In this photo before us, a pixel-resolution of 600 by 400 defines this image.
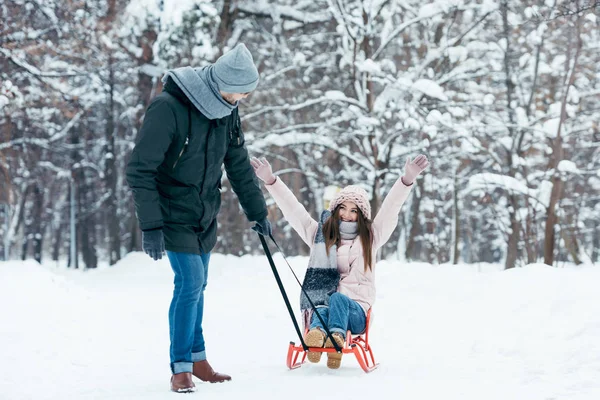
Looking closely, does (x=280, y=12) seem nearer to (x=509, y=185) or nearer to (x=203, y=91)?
(x=509, y=185)

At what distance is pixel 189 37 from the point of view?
1728cm

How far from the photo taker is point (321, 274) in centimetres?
561

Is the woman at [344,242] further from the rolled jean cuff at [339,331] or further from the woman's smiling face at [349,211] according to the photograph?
the rolled jean cuff at [339,331]

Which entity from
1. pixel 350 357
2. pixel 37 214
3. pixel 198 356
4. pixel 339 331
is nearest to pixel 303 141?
pixel 350 357

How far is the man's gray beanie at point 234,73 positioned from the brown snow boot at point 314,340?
5.17 ft

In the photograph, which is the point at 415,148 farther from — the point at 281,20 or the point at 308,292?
the point at 308,292

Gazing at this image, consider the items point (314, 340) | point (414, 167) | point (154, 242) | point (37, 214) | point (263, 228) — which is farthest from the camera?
point (37, 214)

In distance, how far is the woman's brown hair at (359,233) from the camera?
561 cm

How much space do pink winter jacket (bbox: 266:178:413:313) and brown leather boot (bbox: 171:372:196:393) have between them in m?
1.52

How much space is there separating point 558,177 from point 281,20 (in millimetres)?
8713

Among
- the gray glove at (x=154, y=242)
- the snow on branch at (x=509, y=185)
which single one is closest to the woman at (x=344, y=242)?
the gray glove at (x=154, y=242)

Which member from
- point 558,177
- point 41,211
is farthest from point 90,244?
point 558,177

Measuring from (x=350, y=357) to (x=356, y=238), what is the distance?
1.18 m

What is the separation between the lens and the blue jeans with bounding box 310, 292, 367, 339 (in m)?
5.21
